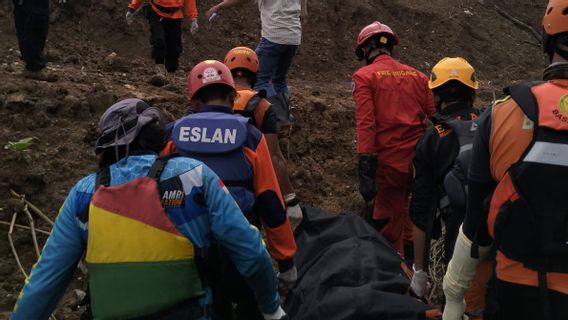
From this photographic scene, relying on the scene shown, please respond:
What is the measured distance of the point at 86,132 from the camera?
6.11 m

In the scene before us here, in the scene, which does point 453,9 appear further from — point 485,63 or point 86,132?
point 86,132

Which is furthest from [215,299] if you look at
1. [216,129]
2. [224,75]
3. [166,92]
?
[166,92]

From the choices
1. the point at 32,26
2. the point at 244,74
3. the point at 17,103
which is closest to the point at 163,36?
the point at 32,26

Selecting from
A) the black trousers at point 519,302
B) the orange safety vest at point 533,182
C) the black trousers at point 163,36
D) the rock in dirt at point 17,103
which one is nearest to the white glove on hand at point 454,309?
the black trousers at point 519,302

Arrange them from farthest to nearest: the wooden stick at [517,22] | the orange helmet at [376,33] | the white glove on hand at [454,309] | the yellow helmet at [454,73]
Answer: the wooden stick at [517,22] < the orange helmet at [376,33] < the yellow helmet at [454,73] < the white glove on hand at [454,309]

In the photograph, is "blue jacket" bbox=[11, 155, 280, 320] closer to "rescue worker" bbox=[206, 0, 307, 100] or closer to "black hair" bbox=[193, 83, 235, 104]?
"black hair" bbox=[193, 83, 235, 104]

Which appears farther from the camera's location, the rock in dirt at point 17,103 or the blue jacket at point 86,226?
the rock in dirt at point 17,103

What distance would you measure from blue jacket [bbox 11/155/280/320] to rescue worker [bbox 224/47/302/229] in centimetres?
168

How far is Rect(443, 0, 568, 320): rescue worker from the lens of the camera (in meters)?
2.27

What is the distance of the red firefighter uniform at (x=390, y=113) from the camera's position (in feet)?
16.9

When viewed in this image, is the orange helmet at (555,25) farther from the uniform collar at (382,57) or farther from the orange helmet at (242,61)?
the uniform collar at (382,57)

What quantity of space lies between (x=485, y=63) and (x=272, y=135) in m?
10.0

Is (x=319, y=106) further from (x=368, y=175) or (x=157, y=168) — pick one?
(x=157, y=168)

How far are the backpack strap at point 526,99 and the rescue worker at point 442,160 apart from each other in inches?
40.4
